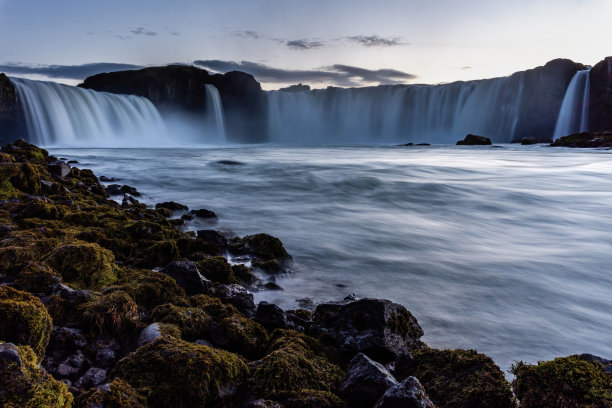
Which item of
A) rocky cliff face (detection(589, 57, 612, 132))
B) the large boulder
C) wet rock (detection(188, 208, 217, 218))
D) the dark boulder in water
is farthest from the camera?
the dark boulder in water

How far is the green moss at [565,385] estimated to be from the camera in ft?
6.67

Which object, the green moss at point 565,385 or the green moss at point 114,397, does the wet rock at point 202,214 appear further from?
the green moss at point 565,385

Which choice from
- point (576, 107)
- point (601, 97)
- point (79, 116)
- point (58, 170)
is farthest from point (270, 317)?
point (576, 107)

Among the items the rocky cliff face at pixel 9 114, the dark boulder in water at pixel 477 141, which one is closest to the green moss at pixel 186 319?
the rocky cliff face at pixel 9 114

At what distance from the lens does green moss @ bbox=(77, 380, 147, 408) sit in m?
1.74

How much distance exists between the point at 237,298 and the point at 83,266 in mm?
1468

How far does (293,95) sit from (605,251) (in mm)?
67024

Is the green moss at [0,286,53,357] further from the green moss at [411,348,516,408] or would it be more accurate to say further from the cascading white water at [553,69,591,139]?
the cascading white water at [553,69,591,139]

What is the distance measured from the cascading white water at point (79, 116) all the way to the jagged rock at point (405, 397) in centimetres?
4078

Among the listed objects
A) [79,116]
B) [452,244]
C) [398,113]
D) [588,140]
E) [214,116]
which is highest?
[398,113]

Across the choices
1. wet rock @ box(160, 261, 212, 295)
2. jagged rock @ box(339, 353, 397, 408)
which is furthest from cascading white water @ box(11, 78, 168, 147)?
jagged rock @ box(339, 353, 397, 408)

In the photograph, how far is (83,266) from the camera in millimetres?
3516

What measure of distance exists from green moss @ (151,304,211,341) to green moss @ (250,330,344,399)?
552 mm

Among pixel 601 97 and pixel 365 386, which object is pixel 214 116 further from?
pixel 365 386
